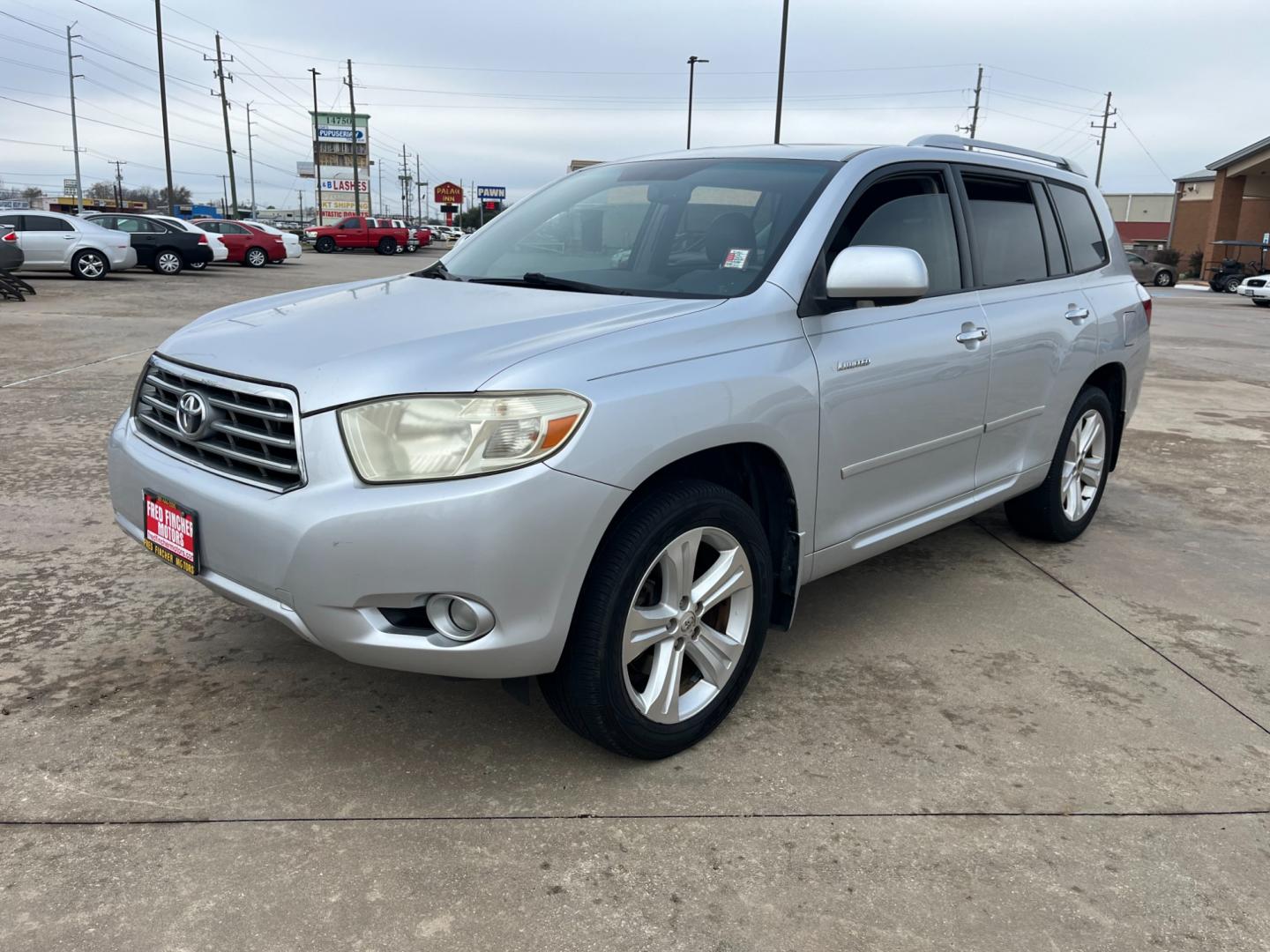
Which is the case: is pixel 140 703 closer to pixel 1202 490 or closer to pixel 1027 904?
pixel 1027 904

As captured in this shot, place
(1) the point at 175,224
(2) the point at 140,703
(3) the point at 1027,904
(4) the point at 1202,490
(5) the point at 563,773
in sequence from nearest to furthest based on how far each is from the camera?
(3) the point at 1027,904
(5) the point at 563,773
(2) the point at 140,703
(4) the point at 1202,490
(1) the point at 175,224

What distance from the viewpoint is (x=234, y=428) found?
2.61 meters

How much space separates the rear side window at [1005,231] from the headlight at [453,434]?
2.30 meters

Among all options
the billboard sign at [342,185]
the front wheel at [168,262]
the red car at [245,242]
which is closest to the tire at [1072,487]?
the front wheel at [168,262]

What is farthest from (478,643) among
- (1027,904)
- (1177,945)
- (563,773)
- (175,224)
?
(175,224)

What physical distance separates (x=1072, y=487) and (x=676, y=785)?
297 cm

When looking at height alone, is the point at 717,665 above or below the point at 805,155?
below

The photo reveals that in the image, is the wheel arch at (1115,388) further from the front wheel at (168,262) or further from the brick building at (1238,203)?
the brick building at (1238,203)

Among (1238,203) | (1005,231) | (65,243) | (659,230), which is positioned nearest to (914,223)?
(1005,231)

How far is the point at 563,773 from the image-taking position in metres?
2.79

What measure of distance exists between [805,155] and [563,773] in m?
2.24

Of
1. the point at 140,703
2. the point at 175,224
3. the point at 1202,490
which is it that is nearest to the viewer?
the point at 140,703

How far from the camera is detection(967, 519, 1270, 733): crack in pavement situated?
10.6ft

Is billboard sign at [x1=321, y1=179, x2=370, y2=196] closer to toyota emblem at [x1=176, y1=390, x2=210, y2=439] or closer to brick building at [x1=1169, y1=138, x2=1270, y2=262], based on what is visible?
brick building at [x1=1169, y1=138, x2=1270, y2=262]
